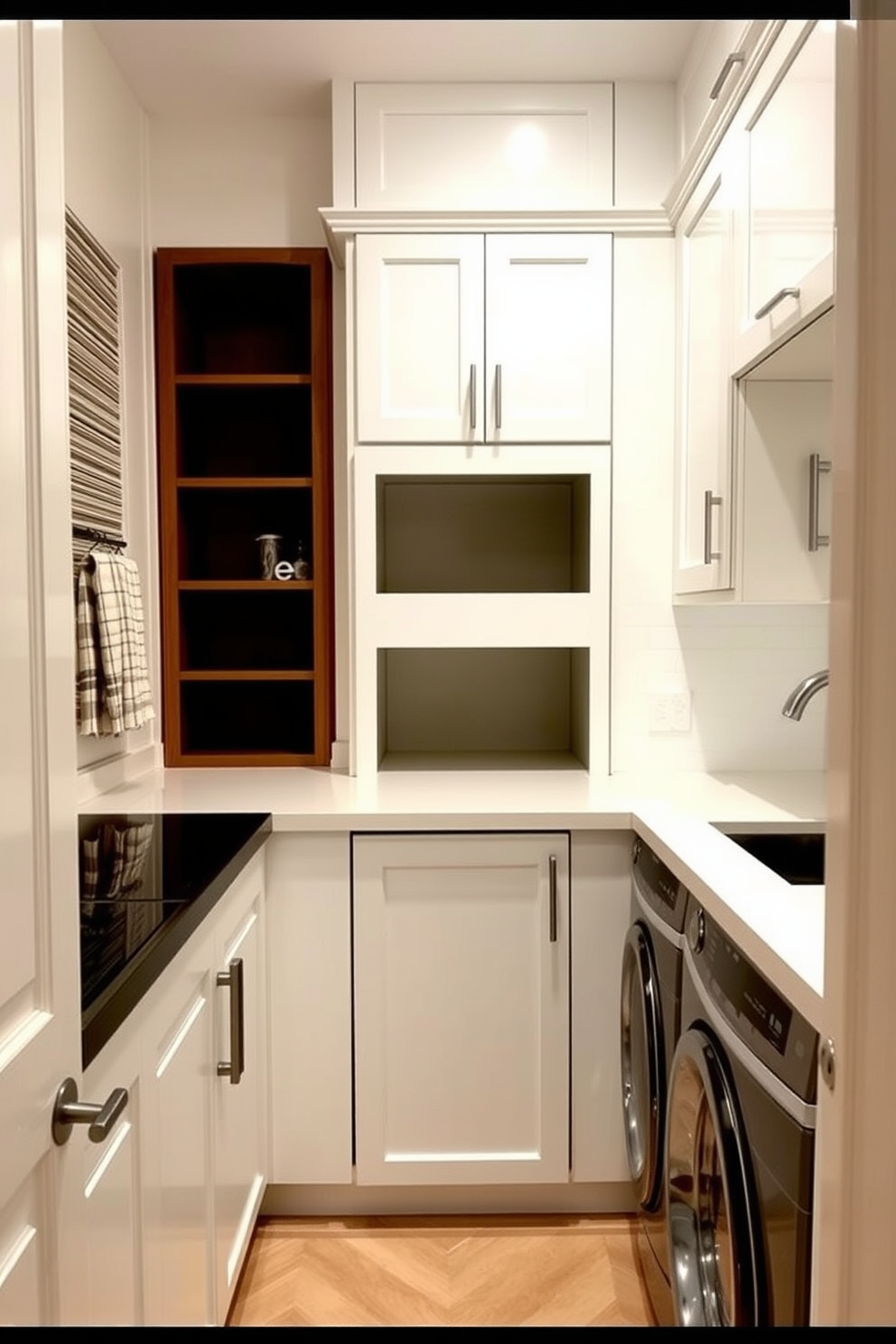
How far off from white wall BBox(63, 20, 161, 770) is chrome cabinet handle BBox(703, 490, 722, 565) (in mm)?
1494

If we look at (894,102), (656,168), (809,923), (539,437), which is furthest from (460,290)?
(894,102)

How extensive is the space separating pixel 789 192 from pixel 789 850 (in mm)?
1182

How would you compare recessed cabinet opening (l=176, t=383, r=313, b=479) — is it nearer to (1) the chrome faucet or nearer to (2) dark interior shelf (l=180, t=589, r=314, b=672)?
(2) dark interior shelf (l=180, t=589, r=314, b=672)

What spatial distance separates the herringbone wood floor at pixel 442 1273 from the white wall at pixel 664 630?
1147 mm

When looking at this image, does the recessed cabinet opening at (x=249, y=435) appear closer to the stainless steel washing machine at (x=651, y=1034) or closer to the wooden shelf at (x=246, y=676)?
the wooden shelf at (x=246, y=676)

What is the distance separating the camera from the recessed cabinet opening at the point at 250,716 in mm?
3051

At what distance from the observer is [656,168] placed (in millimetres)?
2541

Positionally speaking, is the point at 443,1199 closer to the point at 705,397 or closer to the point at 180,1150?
the point at 180,1150

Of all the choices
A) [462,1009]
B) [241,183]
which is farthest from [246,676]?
[241,183]

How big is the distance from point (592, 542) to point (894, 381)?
1.93 meters

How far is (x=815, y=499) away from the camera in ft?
6.21

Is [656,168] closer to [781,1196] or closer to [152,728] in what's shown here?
[152,728]

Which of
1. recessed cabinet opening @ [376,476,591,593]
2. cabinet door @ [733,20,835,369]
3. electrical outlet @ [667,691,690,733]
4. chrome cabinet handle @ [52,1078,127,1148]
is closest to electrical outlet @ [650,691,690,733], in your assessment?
electrical outlet @ [667,691,690,733]

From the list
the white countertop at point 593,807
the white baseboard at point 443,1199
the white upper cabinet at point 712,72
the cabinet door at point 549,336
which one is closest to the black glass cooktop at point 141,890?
the white countertop at point 593,807
